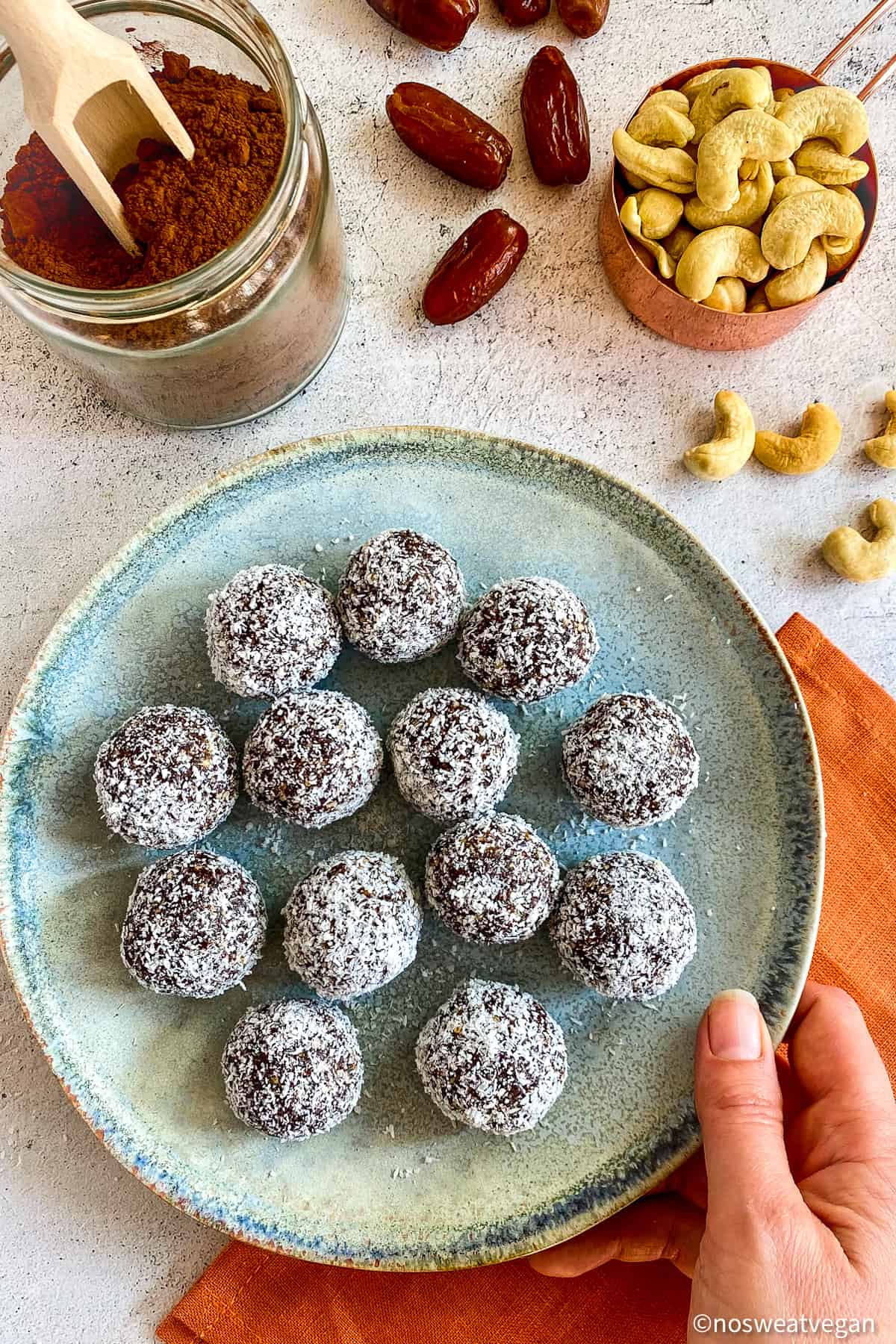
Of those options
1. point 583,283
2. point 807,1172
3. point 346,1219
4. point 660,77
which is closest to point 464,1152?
point 346,1219

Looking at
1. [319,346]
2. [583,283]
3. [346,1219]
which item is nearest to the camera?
[346,1219]

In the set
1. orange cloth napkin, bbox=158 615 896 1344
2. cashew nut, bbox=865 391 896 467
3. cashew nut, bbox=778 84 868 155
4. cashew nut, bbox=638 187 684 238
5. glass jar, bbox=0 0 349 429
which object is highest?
cashew nut, bbox=778 84 868 155

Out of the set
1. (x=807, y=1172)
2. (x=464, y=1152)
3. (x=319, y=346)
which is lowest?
(x=464, y=1152)

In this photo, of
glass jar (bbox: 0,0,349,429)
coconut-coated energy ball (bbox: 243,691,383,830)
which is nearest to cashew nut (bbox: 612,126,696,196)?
glass jar (bbox: 0,0,349,429)

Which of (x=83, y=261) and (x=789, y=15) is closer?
(x=83, y=261)

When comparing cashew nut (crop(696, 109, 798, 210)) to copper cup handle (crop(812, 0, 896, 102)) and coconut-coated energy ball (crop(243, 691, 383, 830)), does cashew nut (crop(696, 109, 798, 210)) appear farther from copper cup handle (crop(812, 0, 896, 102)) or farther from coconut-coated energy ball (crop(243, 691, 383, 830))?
coconut-coated energy ball (crop(243, 691, 383, 830))

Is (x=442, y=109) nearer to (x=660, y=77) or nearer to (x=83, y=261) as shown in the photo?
(x=660, y=77)

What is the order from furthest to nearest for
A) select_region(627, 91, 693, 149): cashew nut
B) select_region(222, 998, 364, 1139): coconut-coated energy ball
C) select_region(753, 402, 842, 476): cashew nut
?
select_region(753, 402, 842, 476): cashew nut < select_region(627, 91, 693, 149): cashew nut < select_region(222, 998, 364, 1139): coconut-coated energy ball

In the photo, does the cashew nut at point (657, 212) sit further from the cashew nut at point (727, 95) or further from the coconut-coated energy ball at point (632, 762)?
the coconut-coated energy ball at point (632, 762)
